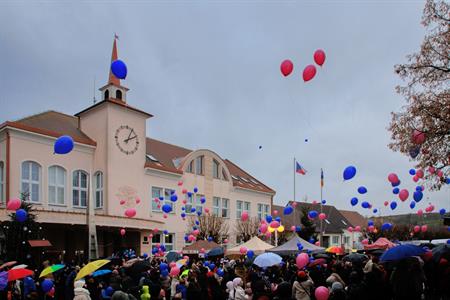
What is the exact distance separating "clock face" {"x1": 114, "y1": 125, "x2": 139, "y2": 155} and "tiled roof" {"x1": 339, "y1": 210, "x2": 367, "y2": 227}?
146ft

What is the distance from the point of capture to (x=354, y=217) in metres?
68.0

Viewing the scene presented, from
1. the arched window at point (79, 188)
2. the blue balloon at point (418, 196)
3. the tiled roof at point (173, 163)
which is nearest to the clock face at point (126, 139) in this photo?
the tiled roof at point (173, 163)

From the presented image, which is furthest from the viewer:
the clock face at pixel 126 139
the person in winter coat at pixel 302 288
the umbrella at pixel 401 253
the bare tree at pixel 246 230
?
the bare tree at pixel 246 230

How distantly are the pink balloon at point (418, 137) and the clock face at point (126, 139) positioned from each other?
20.5 m

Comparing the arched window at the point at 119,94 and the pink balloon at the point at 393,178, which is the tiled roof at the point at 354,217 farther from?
the pink balloon at the point at 393,178

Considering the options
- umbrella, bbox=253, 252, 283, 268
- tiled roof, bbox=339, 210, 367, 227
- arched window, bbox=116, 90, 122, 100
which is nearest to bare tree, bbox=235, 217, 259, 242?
arched window, bbox=116, 90, 122, 100

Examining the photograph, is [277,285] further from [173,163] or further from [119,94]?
[173,163]

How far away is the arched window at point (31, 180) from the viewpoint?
24.0 metres

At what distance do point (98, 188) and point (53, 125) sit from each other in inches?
184

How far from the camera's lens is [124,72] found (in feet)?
37.4

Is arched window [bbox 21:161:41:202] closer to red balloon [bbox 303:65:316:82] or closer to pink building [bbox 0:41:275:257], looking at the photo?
pink building [bbox 0:41:275:257]

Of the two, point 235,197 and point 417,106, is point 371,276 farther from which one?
point 235,197

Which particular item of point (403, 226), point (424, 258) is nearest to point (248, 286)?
point (424, 258)

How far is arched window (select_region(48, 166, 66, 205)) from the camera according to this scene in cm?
2544
